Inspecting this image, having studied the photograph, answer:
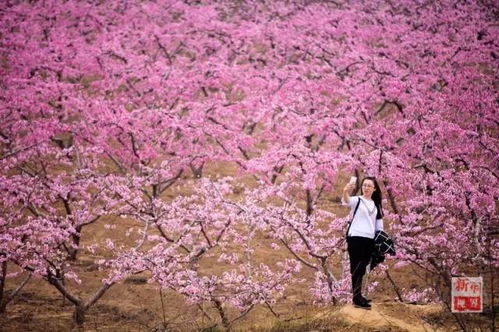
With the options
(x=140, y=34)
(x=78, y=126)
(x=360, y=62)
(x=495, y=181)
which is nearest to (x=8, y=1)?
(x=140, y=34)

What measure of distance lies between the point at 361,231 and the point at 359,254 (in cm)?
31

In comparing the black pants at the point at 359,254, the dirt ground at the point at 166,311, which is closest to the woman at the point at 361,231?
the black pants at the point at 359,254

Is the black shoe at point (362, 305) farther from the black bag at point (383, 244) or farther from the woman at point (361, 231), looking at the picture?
the black bag at point (383, 244)

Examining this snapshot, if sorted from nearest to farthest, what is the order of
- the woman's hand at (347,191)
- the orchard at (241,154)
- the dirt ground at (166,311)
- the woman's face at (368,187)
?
the woman's hand at (347,191), the woman's face at (368,187), the dirt ground at (166,311), the orchard at (241,154)

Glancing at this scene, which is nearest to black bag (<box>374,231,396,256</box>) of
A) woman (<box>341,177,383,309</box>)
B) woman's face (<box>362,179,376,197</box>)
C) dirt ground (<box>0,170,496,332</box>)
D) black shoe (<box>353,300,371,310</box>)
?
woman (<box>341,177,383,309</box>)

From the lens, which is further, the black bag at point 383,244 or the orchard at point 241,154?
the orchard at point 241,154

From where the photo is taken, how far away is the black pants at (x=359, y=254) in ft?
20.1

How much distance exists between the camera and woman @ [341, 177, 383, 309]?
611 centimetres

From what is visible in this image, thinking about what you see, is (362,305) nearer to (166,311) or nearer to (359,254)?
(359,254)

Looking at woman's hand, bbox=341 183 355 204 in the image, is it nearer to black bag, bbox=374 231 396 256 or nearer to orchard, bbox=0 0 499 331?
black bag, bbox=374 231 396 256

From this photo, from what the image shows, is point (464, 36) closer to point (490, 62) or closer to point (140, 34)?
point (490, 62)

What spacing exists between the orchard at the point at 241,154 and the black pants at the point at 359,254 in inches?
42.2

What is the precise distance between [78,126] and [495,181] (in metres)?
10.3

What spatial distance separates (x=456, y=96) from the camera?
14.0 meters
